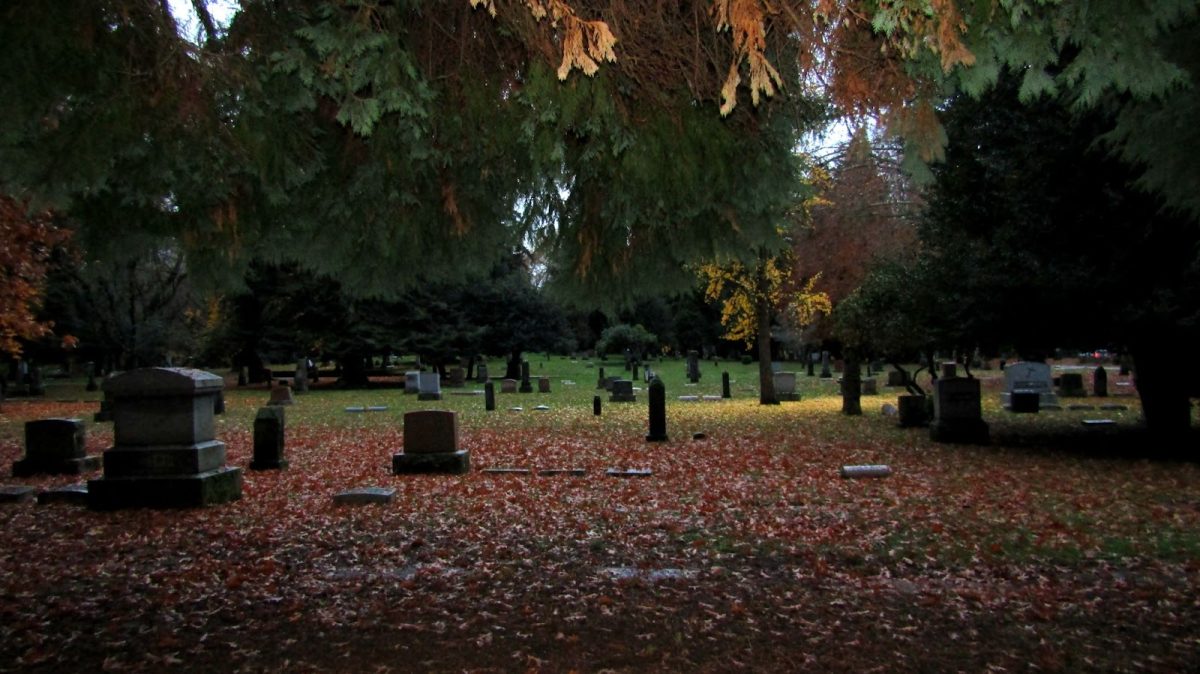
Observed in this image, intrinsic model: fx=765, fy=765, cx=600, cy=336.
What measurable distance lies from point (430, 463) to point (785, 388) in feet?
55.7

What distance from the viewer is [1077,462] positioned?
12.3m

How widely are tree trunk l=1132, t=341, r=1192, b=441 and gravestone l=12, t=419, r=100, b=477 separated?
58.2 ft

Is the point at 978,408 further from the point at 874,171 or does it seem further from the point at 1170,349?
the point at 874,171

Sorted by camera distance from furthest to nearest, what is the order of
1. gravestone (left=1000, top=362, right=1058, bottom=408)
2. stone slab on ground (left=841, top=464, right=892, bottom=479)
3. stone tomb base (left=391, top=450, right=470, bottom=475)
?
gravestone (left=1000, top=362, right=1058, bottom=408)
stone tomb base (left=391, top=450, right=470, bottom=475)
stone slab on ground (left=841, top=464, right=892, bottom=479)

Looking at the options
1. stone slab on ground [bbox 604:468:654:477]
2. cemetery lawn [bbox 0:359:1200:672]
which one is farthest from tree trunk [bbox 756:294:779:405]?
stone slab on ground [bbox 604:468:654:477]

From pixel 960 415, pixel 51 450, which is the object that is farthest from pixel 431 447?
pixel 960 415

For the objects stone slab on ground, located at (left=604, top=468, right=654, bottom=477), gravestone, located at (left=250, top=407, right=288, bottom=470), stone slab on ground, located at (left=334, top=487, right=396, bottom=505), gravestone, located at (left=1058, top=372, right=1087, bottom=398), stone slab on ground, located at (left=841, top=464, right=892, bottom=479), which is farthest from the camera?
gravestone, located at (left=1058, top=372, right=1087, bottom=398)

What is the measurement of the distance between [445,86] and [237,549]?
492 cm

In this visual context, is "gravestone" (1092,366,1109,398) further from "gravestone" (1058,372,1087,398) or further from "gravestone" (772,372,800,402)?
"gravestone" (772,372,800,402)

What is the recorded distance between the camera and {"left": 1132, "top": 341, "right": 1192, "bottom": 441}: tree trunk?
1365 cm

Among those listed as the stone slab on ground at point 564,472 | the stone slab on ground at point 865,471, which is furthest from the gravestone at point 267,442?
the stone slab on ground at point 865,471

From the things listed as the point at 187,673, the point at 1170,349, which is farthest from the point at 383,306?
the point at 187,673

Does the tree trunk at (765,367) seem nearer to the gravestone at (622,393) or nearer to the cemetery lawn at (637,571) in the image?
the gravestone at (622,393)

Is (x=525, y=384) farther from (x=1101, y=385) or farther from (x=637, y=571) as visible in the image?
(x=637, y=571)
